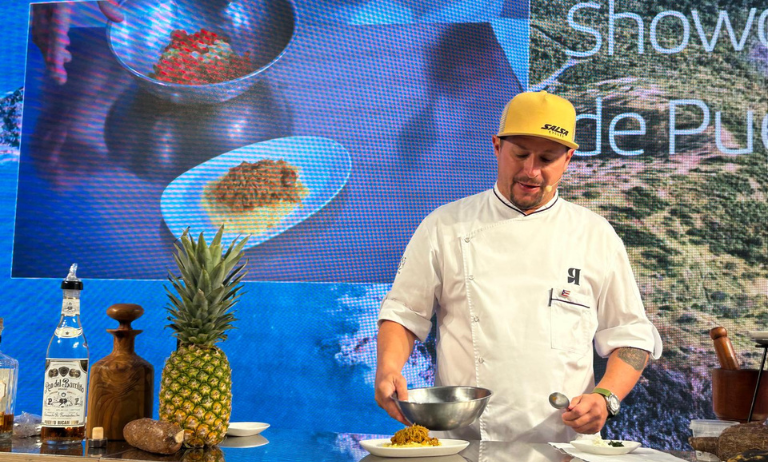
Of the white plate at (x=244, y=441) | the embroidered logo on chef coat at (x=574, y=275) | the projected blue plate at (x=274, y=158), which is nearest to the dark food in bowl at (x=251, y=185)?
the projected blue plate at (x=274, y=158)

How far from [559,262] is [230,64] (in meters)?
2.76

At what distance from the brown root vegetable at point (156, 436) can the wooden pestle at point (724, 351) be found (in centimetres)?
149

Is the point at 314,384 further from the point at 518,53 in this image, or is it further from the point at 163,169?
the point at 518,53

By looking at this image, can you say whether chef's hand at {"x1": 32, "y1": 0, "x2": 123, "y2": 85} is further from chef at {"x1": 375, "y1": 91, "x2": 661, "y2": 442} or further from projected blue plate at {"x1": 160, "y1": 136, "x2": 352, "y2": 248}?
chef at {"x1": 375, "y1": 91, "x2": 661, "y2": 442}

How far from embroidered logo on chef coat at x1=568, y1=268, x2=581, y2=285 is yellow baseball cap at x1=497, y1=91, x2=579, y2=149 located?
15.9 inches

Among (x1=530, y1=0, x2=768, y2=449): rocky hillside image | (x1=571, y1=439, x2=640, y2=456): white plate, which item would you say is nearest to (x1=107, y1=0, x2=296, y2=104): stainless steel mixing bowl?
(x1=530, y1=0, x2=768, y2=449): rocky hillside image

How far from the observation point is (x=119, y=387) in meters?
1.91

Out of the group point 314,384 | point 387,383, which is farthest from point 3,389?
point 314,384

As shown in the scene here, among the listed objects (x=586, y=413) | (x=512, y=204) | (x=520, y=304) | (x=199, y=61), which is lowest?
(x=586, y=413)

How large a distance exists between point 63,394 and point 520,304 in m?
1.36

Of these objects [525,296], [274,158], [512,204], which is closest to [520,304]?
[525,296]

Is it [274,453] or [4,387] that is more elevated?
[4,387]

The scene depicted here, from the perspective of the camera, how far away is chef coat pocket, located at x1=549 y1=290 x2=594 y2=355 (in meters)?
2.39

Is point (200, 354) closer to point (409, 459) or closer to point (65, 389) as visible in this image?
point (65, 389)
